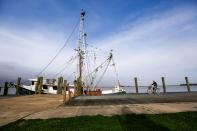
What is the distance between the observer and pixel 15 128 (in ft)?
19.6

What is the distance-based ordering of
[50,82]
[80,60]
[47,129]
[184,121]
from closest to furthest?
[47,129]
[184,121]
[80,60]
[50,82]

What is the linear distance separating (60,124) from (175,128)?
340cm

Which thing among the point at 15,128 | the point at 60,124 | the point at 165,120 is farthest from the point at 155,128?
the point at 15,128

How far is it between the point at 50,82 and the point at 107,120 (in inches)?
1865

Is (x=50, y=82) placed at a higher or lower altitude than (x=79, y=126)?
higher

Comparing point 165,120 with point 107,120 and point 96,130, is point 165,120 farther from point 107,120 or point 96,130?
point 96,130

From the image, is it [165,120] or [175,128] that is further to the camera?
[165,120]

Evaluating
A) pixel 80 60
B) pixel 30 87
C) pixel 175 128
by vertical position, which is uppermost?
pixel 80 60

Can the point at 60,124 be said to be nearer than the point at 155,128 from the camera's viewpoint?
No

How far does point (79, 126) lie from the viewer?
594cm

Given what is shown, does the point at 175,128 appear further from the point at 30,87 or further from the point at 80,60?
the point at 30,87

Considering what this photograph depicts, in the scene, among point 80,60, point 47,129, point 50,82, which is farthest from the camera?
point 50,82

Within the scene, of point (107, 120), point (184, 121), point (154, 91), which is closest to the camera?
point (184, 121)

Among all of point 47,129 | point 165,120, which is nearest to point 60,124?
point 47,129
